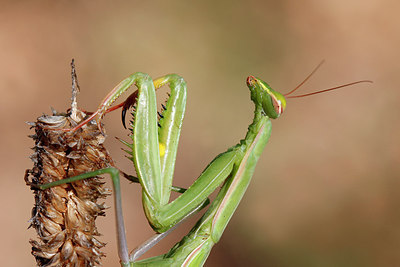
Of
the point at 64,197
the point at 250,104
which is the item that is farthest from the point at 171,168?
the point at 250,104

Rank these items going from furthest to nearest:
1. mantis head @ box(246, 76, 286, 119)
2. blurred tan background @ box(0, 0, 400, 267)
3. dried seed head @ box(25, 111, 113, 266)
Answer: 1. blurred tan background @ box(0, 0, 400, 267)
2. mantis head @ box(246, 76, 286, 119)
3. dried seed head @ box(25, 111, 113, 266)

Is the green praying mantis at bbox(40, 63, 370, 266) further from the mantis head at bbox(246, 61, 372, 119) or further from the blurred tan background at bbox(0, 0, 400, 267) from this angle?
the blurred tan background at bbox(0, 0, 400, 267)

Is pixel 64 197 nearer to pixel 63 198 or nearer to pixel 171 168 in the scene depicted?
Result: pixel 63 198

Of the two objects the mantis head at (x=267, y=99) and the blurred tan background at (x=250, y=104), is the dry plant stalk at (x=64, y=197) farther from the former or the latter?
the blurred tan background at (x=250, y=104)

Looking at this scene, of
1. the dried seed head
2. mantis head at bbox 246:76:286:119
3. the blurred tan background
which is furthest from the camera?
the blurred tan background

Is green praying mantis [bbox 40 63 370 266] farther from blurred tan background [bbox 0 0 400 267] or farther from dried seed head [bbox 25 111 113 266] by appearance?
blurred tan background [bbox 0 0 400 267]

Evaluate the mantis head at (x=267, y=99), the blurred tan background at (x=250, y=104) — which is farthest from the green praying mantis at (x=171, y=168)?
the blurred tan background at (x=250, y=104)

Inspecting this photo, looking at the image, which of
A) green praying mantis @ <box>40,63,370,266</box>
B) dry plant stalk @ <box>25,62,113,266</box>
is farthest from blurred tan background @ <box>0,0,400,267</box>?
dry plant stalk @ <box>25,62,113,266</box>

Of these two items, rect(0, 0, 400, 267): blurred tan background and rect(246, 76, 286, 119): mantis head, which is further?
rect(0, 0, 400, 267): blurred tan background
